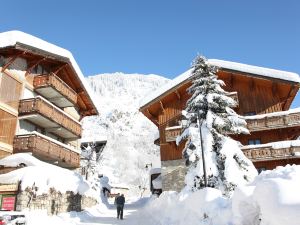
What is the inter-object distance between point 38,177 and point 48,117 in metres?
6.97

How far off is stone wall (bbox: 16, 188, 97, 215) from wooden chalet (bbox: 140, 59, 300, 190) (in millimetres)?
7464

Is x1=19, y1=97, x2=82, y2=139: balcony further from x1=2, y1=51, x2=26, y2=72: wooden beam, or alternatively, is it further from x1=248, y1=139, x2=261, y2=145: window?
x1=248, y1=139, x2=261, y2=145: window

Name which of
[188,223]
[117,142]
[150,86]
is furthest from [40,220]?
[150,86]

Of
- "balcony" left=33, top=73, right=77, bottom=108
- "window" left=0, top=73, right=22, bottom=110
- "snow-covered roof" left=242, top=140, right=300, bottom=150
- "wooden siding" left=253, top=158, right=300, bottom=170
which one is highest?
"balcony" left=33, top=73, right=77, bottom=108

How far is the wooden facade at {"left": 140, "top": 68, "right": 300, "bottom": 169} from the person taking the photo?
25656 millimetres

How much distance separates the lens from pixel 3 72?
23.1 m

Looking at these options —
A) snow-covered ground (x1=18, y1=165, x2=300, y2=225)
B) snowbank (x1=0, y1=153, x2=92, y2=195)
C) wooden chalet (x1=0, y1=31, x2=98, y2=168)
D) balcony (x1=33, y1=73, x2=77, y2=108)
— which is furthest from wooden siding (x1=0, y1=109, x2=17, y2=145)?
snow-covered ground (x1=18, y1=165, x2=300, y2=225)

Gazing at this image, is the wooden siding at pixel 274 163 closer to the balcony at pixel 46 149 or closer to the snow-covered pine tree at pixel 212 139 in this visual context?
the snow-covered pine tree at pixel 212 139

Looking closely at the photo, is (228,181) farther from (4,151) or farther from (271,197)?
(4,151)

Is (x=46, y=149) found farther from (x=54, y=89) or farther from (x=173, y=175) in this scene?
(x=173, y=175)

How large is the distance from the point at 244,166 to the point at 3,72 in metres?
16.9

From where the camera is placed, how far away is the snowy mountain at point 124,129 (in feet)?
293

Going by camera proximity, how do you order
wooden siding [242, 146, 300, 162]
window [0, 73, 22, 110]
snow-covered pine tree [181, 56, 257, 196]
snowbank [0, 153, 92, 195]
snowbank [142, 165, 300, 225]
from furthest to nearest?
1. wooden siding [242, 146, 300, 162]
2. window [0, 73, 22, 110]
3. snowbank [0, 153, 92, 195]
4. snow-covered pine tree [181, 56, 257, 196]
5. snowbank [142, 165, 300, 225]

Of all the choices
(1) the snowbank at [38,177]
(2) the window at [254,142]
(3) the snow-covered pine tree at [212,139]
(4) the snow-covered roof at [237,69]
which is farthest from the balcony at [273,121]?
(1) the snowbank at [38,177]
